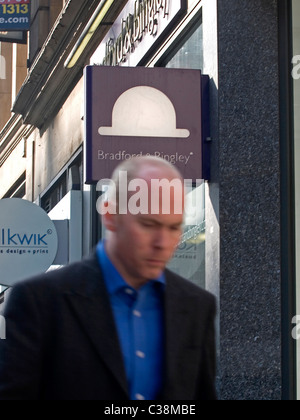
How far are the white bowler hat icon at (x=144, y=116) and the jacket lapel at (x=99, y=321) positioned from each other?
218 inches

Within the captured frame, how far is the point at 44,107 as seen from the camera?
17.4 meters

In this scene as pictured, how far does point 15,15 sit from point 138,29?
28.7 ft

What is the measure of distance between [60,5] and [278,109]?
11892 millimetres

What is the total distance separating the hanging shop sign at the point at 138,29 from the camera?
923cm

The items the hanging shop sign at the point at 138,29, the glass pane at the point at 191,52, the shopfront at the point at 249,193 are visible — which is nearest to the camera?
the shopfront at the point at 249,193

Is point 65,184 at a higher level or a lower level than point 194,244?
higher

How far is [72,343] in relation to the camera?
2191mm

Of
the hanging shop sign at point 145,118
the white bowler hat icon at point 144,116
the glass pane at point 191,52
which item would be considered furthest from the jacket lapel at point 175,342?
the glass pane at point 191,52

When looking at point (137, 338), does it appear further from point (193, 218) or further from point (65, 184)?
point (65, 184)

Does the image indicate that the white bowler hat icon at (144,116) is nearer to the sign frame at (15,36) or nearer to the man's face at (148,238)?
the man's face at (148,238)

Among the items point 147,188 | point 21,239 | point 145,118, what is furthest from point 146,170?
point 21,239

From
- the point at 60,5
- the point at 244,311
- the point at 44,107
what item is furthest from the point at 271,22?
the point at 60,5
